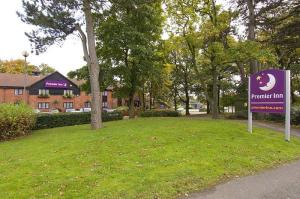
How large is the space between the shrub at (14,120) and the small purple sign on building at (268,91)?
1209 centimetres

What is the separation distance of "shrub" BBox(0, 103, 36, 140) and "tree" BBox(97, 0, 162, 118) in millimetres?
9527

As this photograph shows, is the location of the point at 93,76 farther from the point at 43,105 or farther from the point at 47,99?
the point at 47,99

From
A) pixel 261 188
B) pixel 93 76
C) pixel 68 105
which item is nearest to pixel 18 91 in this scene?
pixel 68 105

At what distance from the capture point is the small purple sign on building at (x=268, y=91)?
12820mm

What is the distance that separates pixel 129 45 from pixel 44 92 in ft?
137

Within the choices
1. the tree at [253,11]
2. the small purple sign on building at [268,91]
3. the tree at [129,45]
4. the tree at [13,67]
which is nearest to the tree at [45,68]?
the tree at [13,67]

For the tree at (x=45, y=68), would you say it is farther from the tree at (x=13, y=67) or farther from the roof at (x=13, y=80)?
the roof at (x=13, y=80)

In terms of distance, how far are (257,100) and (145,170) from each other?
7745 millimetres

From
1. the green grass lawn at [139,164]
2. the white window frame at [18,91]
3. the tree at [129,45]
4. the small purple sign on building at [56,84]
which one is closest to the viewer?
the green grass lawn at [139,164]

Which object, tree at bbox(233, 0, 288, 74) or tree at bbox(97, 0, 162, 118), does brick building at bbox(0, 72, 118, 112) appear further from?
tree at bbox(233, 0, 288, 74)

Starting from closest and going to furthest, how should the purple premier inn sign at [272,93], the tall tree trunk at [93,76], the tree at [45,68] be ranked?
the purple premier inn sign at [272,93] → the tall tree trunk at [93,76] → the tree at [45,68]

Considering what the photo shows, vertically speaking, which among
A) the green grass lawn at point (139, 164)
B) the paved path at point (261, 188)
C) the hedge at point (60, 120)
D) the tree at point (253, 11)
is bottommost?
the paved path at point (261, 188)

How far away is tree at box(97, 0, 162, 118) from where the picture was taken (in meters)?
25.8

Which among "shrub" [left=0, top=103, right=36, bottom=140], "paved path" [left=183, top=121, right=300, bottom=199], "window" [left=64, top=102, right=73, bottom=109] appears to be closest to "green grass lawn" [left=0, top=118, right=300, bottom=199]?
"paved path" [left=183, top=121, right=300, bottom=199]
